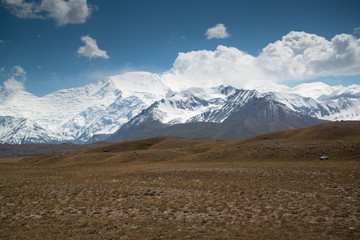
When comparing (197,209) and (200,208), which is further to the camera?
(200,208)

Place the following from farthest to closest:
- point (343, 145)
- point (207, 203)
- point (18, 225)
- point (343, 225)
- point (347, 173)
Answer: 1. point (343, 145)
2. point (347, 173)
3. point (207, 203)
4. point (18, 225)
5. point (343, 225)

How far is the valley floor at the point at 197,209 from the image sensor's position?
54.4 feet

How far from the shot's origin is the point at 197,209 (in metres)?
Answer: 21.4

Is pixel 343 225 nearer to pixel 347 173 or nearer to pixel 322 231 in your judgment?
pixel 322 231

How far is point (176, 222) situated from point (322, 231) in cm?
925

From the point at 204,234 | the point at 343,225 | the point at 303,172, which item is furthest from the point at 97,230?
the point at 303,172

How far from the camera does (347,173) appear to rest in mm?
30531

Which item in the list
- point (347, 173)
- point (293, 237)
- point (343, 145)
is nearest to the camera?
point (293, 237)

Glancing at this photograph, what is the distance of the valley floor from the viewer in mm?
16570

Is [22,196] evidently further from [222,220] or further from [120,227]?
[222,220]

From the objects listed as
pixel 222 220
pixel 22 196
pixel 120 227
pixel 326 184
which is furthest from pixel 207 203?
pixel 22 196

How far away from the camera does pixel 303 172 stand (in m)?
33.8

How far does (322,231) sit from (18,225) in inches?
815

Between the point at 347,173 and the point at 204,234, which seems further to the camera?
the point at 347,173
